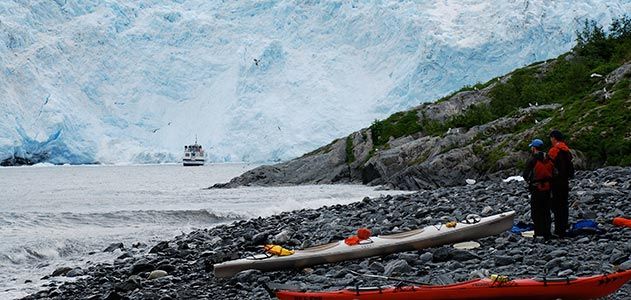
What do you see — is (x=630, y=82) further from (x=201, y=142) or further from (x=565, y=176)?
(x=201, y=142)

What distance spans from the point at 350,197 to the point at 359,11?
43893 mm

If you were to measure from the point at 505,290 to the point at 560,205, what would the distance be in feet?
8.47

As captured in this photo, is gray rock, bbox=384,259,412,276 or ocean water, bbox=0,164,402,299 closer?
gray rock, bbox=384,259,412,276

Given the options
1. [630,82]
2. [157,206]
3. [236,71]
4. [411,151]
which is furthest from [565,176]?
[236,71]

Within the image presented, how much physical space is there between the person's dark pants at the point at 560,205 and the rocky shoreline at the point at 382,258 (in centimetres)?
23

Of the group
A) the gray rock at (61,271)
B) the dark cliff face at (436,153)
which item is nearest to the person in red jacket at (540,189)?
the gray rock at (61,271)

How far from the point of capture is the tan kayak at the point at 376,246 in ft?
23.7

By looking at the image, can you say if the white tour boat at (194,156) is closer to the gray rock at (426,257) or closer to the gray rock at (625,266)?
the gray rock at (426,257)

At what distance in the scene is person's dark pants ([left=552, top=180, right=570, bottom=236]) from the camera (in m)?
7.48

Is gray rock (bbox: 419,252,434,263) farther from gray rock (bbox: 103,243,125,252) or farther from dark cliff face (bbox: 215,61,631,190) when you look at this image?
dark cliff face (bbox: 215,61,631,190)

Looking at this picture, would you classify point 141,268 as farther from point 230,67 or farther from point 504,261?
point 230,67

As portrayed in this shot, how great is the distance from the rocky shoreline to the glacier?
146 feet

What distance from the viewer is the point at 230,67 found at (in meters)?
69.0

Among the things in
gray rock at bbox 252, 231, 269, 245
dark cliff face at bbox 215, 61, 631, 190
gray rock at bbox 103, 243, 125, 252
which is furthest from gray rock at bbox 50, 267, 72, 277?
dark cliff face at bbox 215, 61, 631, 190
